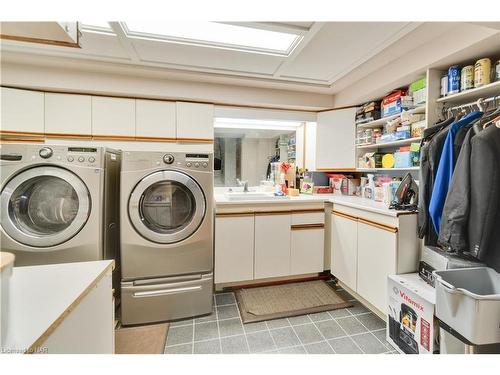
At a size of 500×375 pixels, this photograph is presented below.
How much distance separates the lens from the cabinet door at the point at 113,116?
83.0 inches

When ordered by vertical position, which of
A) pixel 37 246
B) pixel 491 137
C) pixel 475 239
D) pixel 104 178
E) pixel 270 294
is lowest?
pixel 270 294

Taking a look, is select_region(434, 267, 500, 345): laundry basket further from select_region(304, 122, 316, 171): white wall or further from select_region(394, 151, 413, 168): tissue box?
select_region(304, 122, 316, 171): white wall

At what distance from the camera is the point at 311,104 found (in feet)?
8.41

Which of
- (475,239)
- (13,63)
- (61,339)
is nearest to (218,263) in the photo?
(61,339)

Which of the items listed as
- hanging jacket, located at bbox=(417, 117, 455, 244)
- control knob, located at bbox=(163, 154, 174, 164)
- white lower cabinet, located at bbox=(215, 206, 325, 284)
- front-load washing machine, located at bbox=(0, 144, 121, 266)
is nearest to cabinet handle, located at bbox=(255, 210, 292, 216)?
white lower cabinet, located at bbox=(215, 206, 325, 284)

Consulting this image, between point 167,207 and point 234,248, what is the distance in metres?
0.75

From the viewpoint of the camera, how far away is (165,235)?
174cm

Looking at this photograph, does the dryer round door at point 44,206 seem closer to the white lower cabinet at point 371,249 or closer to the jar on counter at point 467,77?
the white lower cabinet at point 371,249

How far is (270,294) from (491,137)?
1.93m

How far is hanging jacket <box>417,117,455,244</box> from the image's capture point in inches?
55.2

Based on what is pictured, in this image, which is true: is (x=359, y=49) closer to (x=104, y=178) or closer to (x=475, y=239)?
(x=475, y=239)

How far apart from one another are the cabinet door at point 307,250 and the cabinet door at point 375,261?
46cm

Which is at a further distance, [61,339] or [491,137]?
[491,137]

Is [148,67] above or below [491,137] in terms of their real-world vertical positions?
above
